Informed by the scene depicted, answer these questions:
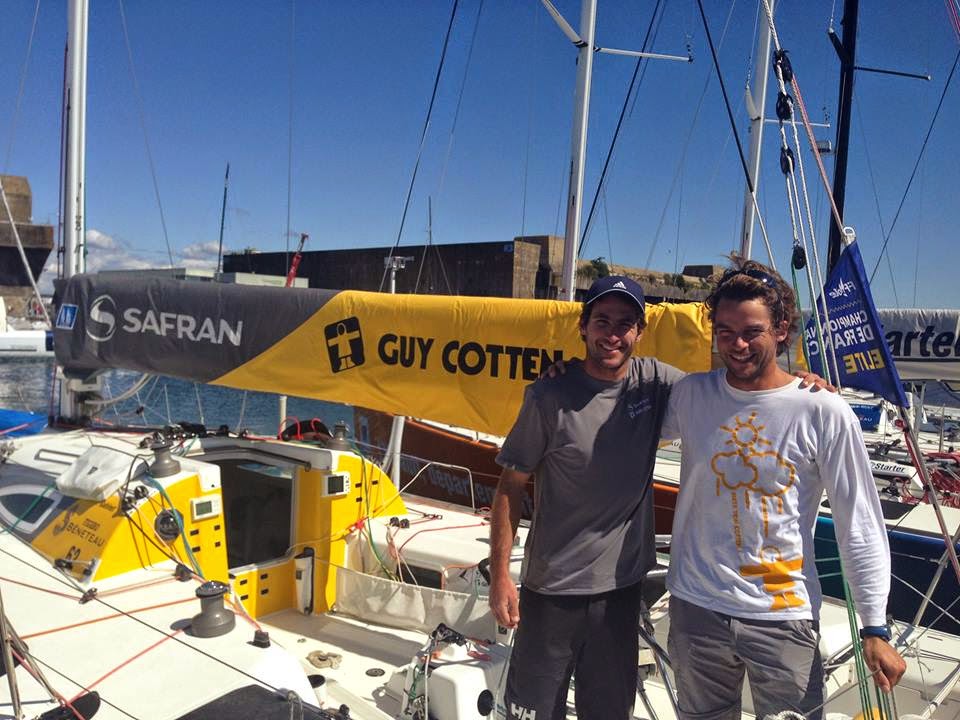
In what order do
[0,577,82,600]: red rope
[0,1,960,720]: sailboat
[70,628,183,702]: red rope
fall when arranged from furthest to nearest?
[0,577,82,600]: red rope → [0,1,960,720]: sailboat → [70,628,183,702]: red rope

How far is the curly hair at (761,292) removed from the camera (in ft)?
6.81

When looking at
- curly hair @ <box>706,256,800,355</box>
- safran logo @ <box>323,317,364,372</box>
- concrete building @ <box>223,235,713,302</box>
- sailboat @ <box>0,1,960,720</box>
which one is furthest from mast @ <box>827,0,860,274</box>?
concrete building @ <box>223,235,713,302</box>

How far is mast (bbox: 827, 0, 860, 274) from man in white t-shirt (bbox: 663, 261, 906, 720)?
739 centimetres

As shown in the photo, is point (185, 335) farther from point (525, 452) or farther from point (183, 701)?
point (525, 452)

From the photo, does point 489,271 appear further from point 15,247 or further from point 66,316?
point 66,316

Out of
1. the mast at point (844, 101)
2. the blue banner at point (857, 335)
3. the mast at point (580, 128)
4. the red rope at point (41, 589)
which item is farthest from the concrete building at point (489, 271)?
the red rope at point (41, 589)

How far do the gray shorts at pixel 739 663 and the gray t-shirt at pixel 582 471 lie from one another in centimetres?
27

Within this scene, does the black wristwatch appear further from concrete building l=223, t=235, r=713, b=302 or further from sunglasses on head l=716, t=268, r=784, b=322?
concrete building l=223, t=235, r=713, b=302

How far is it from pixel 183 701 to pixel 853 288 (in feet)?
12.0

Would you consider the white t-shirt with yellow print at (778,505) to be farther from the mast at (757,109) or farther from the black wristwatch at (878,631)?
the mast at (757,109)

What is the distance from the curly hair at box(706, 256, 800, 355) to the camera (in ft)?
6.81

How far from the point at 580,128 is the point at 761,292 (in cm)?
554

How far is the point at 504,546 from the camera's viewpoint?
2.17 meters

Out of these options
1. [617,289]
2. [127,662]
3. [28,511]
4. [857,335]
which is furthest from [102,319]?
[857,335]
